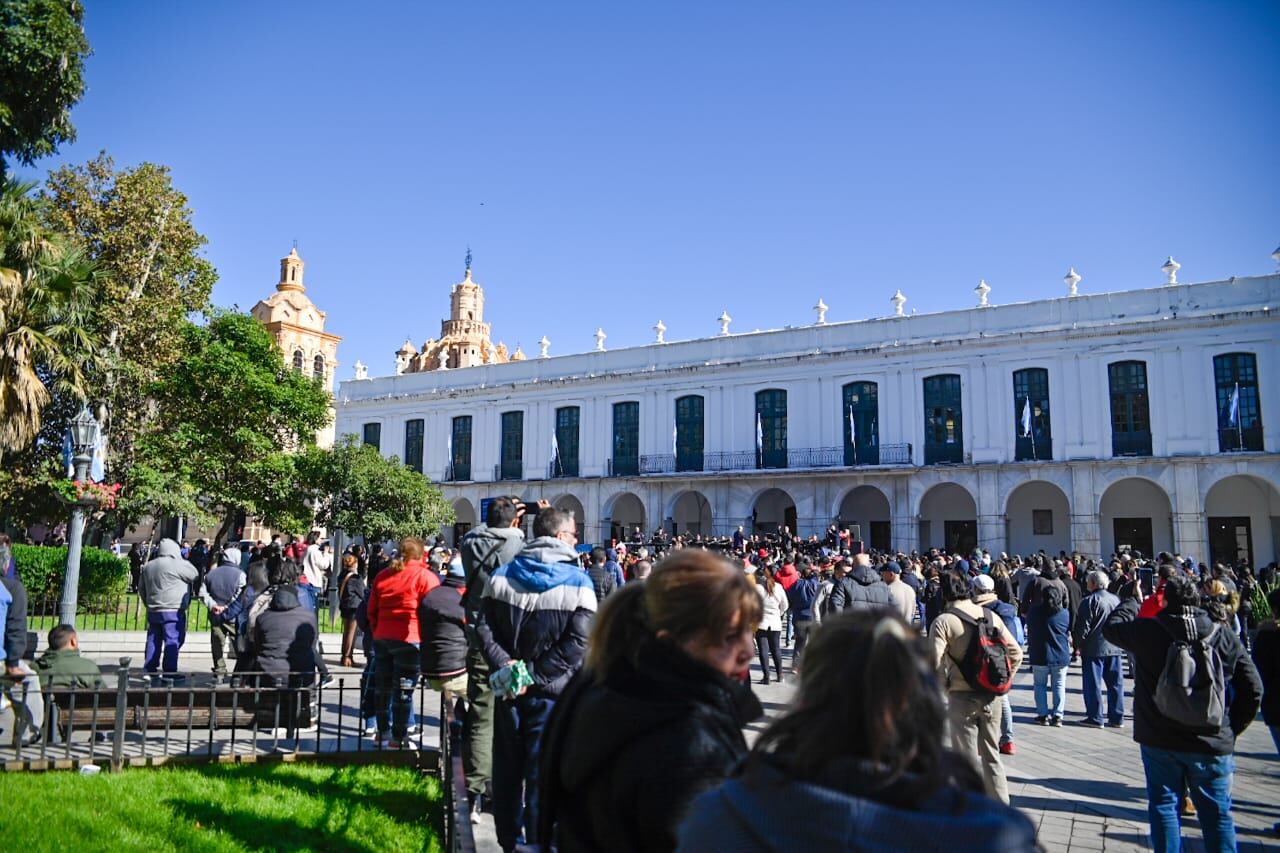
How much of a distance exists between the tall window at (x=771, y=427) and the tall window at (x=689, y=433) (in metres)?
2.40

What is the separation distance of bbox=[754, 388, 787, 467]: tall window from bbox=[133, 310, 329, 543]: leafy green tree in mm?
14898

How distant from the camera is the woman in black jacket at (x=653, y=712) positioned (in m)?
1.98

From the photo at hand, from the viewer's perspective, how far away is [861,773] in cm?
154

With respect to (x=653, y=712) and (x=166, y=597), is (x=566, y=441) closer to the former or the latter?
(x=166, y=597)

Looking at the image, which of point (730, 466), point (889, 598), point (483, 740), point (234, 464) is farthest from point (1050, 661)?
point (730, 466)

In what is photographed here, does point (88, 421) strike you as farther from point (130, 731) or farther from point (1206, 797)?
point (1206, 797)

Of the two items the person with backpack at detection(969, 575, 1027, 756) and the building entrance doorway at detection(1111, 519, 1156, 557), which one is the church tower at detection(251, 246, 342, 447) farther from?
the person with backpack at detection(969, 575, 1027, 756)

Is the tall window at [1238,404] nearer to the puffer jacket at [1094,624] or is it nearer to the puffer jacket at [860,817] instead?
the puffer jacket at [1094,624]

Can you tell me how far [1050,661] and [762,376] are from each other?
22.9m

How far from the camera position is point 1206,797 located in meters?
4.49

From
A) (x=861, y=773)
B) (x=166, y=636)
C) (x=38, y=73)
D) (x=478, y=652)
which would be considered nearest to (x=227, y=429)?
(x=38, y=73)

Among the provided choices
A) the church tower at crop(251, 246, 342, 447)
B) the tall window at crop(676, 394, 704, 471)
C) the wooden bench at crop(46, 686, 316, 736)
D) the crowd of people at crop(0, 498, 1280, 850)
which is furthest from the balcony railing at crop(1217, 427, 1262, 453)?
the church tower at crop(251, 246, 342, 447)

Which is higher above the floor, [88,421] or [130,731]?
[88,421]

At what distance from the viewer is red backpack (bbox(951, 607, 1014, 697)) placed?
5512 mm
